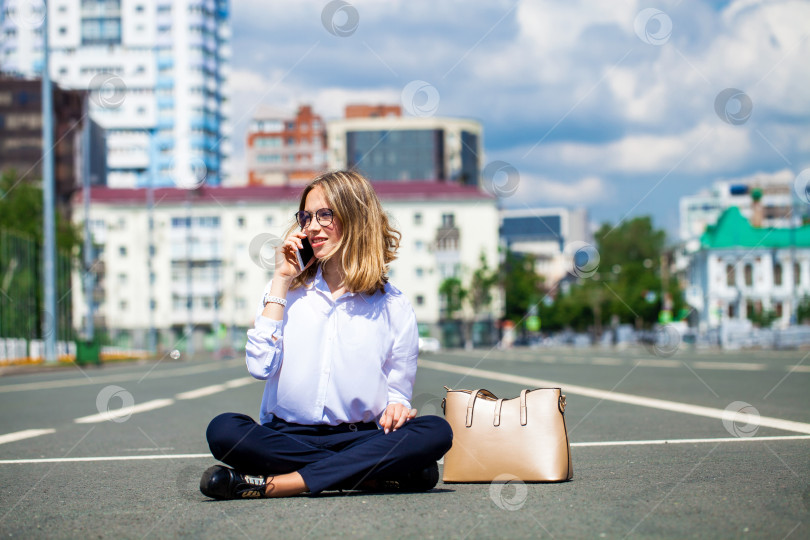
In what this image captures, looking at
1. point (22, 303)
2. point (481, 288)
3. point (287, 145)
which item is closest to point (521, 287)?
point (481, 288)

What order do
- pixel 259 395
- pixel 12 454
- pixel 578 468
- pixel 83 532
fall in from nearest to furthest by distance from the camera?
pixel 83 532 < pixel 578 468 < pixel 12 454 < pixel 259 395

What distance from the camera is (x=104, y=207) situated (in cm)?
8225

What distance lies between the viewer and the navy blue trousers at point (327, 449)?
13.2 ft

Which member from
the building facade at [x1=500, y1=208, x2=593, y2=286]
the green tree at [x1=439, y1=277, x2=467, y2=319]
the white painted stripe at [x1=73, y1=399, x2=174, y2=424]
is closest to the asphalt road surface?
the white painted stripe at [x1=73, y1=399, x2=174, y2=424]

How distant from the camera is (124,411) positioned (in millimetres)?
10570

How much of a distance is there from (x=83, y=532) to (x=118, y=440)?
409 centimetres

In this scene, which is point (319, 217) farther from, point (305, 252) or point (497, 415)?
point (497, 415)

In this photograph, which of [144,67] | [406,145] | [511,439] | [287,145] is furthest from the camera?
[287,145]

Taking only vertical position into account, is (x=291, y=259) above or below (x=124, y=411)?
above

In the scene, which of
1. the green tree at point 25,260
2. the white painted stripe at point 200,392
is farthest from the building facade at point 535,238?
the white painted stripe at point 200,392

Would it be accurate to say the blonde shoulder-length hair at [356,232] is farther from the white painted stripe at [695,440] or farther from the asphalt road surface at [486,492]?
the white painted stripe at [695,440]


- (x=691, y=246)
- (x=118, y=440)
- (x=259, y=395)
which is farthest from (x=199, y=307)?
(x=118, y=440)

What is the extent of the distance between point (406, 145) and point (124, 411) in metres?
107

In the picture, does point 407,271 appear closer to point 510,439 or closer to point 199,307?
point 199,307
